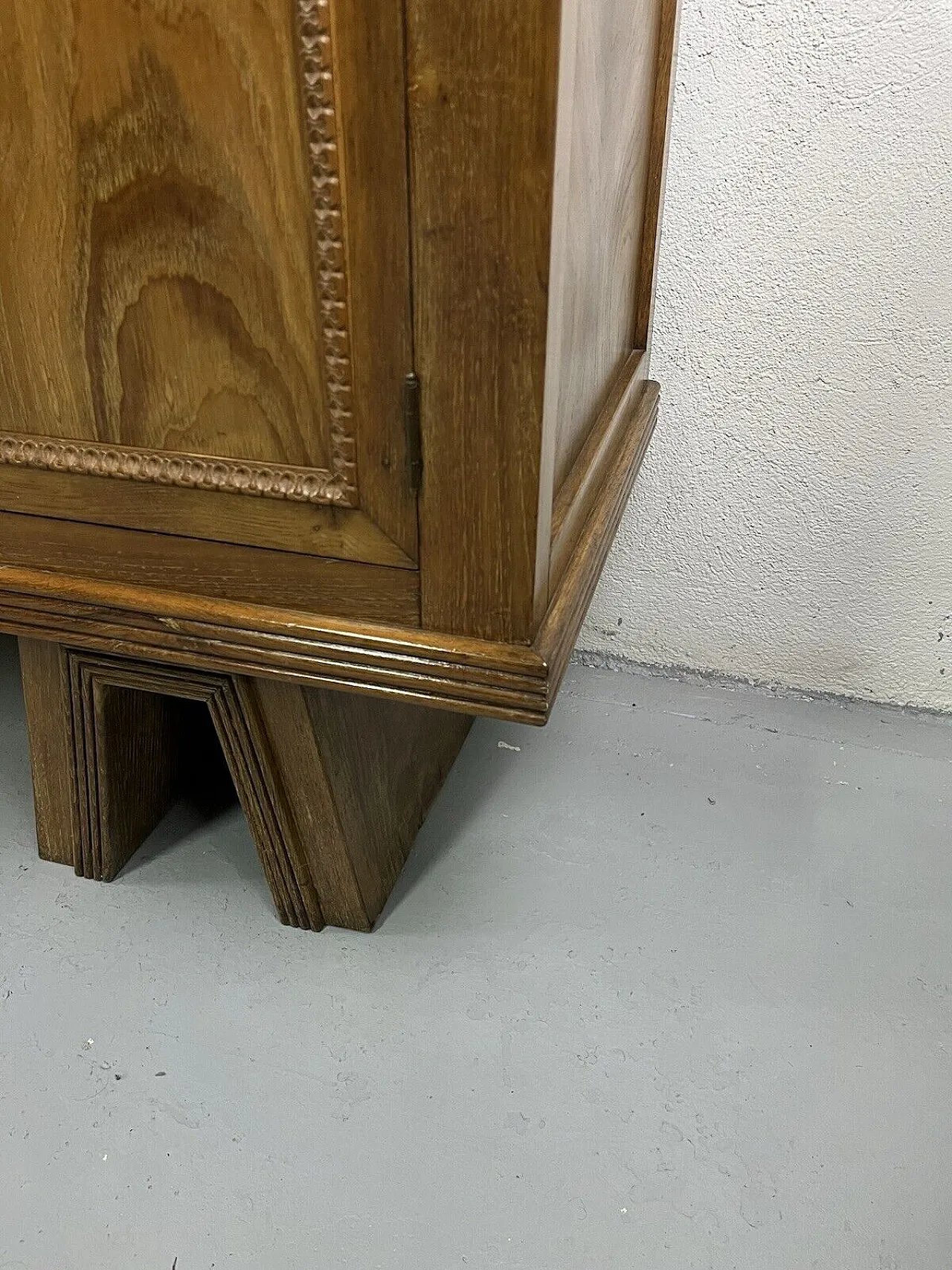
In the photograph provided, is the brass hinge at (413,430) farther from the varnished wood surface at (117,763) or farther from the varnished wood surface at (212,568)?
the varnished wood surface at (117,763)

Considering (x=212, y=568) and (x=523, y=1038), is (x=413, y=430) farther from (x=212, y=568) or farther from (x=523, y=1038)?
(x=523, y=1038)

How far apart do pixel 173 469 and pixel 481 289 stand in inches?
10.1

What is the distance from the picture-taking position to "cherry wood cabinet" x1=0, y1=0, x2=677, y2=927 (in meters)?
0.57

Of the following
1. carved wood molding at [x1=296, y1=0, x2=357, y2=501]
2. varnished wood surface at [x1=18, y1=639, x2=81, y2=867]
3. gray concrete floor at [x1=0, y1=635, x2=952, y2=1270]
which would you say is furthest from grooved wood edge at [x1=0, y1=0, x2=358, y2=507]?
gray concrete floor at [x1=0, y1=635, x2=952, y2=1270]

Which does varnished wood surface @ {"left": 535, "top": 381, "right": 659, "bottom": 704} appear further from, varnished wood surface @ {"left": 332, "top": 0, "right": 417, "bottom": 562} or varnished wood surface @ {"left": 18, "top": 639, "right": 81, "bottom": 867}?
varnished wood surface @ {"left": 18, "top": 639, "right": 81, "bottom": 867}

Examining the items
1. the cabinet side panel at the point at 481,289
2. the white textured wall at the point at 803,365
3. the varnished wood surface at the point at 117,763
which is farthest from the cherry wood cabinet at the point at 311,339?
the white textured wall at the point at 803,365

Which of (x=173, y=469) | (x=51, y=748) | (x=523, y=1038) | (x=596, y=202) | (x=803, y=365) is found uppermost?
(x=596, y=202)

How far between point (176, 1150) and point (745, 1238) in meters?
0.42

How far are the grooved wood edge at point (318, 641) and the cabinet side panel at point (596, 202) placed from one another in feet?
0.42

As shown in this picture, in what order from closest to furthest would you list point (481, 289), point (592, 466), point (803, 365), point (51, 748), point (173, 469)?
point (481, 289)
point (173, 469)
point (592, 466)
point (51, 748)
point (803, 365)

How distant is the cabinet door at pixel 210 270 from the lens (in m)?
0.58

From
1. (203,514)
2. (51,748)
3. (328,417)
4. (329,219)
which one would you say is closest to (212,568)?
(203,514)

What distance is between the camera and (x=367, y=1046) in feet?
2.91

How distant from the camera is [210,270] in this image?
0.65 m
